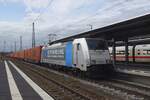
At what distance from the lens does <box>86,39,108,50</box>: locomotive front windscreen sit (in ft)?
68.7

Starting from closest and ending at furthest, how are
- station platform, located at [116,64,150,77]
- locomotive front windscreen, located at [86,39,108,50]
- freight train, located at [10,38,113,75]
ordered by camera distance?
1. freight train, located at [10,38,113,75]
2. locomotive front windscreen, located at [86,39,108,50]
3. station platform, located at [116,64,150,77]

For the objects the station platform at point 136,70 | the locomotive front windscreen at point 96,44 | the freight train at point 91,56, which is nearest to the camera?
the freight train at point 91,56

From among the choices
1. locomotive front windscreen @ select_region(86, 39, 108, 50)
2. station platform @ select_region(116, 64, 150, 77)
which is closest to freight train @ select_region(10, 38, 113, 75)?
locomotive front windscreen @ select_region(86, 39, 108, 50)

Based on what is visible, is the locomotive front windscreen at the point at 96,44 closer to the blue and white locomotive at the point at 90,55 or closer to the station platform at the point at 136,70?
the blue and white locomotive at the point at 90,55

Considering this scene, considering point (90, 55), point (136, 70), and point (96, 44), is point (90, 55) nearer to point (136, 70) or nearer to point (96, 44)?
point (96, 44)

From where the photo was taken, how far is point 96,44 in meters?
21.2

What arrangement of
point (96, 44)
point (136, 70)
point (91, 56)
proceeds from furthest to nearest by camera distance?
1. point (136, 70)
2. point (96, 44)
3. point (91, 56)

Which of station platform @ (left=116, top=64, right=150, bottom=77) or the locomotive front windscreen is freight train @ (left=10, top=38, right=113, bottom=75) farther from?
station platform @ (left=116, top=64, right=150, bottom=77)

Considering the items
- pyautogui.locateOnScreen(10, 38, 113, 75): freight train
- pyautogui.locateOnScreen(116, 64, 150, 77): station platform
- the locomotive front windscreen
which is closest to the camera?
pyautogui.locateOnScreen(10, 38, 113, 75): freight train

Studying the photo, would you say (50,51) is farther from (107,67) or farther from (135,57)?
(135,57)

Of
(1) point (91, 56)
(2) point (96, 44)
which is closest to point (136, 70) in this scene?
(2) point (96, 44)

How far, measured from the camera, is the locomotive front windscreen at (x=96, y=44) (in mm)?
20945

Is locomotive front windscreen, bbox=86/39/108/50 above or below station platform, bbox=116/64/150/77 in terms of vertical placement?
above

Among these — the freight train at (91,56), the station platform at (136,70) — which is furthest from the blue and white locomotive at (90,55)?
the station platform at (136,70)
